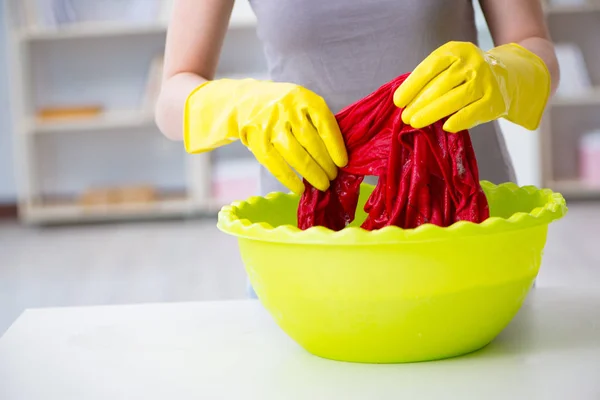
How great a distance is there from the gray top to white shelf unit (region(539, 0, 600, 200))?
278 cm

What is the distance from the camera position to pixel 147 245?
351 centimetres

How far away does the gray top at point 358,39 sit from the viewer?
1.21 meters

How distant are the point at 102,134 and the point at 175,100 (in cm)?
329

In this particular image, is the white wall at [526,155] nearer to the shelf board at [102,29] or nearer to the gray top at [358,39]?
the shelf board at [102,29]

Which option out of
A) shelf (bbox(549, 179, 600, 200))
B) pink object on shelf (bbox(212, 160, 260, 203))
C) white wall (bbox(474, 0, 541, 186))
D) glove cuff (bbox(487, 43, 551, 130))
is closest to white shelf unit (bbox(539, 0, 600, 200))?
shelf (bbox(549, 179, 600, 200))

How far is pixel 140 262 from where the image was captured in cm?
320

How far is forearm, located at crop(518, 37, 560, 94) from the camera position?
110cm

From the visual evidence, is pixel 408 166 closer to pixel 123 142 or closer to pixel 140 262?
pixel 140 262

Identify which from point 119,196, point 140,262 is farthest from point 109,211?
point 140,262

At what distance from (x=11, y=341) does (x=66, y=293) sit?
1.94m

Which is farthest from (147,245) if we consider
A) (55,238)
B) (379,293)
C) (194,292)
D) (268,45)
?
(379,293)

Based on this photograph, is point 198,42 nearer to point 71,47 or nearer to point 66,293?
point 66,293

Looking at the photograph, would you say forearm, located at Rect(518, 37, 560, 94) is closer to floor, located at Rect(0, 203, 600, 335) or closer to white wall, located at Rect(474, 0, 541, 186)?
floor, located at Rect(0, 203, 600, 335)

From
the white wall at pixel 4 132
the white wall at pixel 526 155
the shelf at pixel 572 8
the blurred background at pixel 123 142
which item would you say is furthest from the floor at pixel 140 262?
the shelf at pixel 572 8
